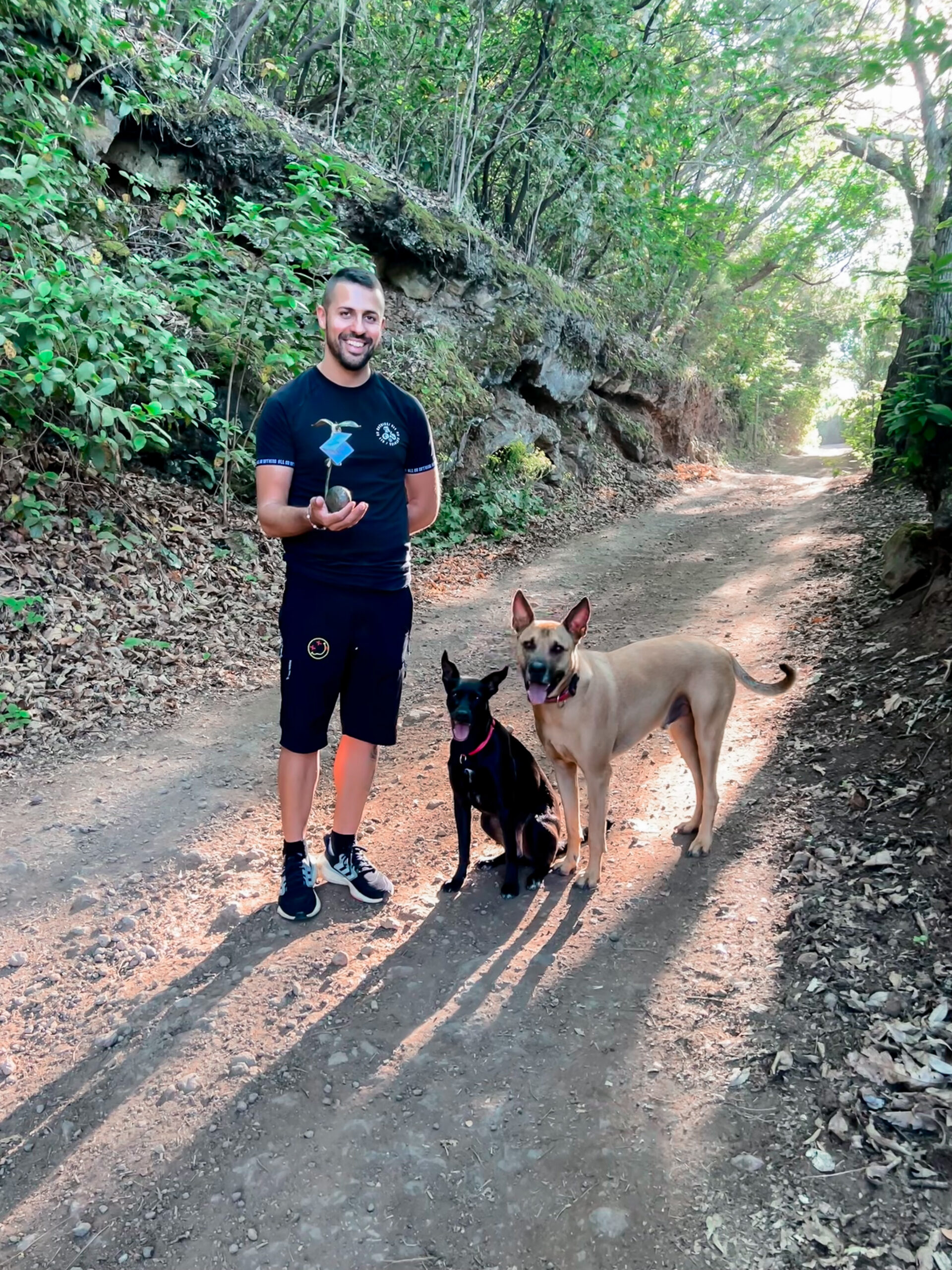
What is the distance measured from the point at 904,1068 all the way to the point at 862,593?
558cm

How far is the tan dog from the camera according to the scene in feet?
11.7

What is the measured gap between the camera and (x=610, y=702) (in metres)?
3.72

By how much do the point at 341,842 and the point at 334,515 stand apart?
5.67 ft

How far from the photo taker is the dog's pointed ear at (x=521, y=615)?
3.70 m

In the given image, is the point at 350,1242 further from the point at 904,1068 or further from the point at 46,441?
the point at 46,441

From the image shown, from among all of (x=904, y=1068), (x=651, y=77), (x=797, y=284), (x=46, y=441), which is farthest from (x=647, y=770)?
(x=797, y=284)

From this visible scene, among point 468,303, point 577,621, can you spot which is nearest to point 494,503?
point 468,303

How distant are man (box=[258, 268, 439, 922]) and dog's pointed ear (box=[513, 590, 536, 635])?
0.57 m

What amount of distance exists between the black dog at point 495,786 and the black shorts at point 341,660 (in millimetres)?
301

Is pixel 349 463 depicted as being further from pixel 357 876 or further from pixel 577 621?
pixel 357 876

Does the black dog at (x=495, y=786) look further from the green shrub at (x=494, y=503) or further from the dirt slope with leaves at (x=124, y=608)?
the green shrub at (x=494, y=503)

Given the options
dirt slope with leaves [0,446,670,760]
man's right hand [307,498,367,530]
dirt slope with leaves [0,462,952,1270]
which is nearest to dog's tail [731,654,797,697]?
dirt slope with leaves [0,462,952,1270]

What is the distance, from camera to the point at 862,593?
7188 millimetres

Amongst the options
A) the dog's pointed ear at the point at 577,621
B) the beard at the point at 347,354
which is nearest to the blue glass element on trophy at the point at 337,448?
the beard at the point at 347,354
